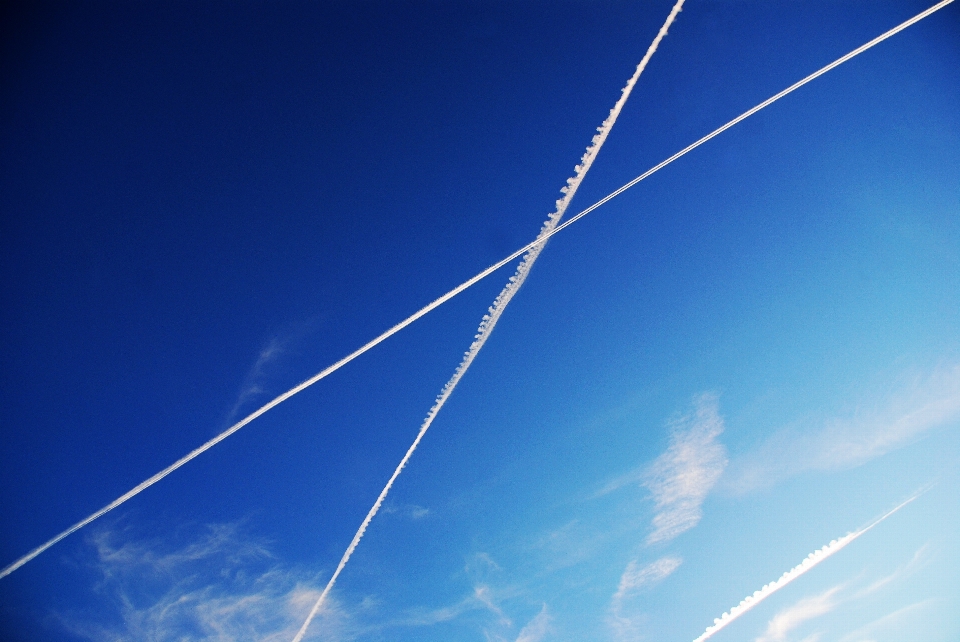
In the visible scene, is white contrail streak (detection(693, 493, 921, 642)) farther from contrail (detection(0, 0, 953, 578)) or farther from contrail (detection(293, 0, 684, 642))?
contrail (detection(0, 0, 953, 578))

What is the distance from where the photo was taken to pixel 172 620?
184 cm

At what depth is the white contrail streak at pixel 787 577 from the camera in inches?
76.9

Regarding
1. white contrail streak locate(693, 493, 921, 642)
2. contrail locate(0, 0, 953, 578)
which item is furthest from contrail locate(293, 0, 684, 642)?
white contrail streak locate(693, 493, 921, 642)

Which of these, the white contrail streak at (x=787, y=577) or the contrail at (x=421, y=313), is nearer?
the contrail at (x=421, y=313)

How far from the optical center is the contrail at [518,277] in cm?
165

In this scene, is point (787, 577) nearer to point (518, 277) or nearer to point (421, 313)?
point (518, 277)

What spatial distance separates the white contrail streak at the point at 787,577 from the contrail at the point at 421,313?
1769 millimetres

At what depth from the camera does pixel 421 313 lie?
1722mm

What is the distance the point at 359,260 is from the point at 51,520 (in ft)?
5.00

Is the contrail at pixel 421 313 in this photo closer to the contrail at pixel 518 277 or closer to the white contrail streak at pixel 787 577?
the contrail at pixel 518 277

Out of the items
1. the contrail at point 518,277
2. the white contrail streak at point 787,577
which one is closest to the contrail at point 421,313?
the contrail at point 518,277

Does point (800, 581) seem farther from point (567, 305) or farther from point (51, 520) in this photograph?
point (51, 520)

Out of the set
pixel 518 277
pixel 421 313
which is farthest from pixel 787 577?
pixel 421 313

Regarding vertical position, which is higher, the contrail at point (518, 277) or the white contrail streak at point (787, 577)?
the contrail at point (518, 277)
